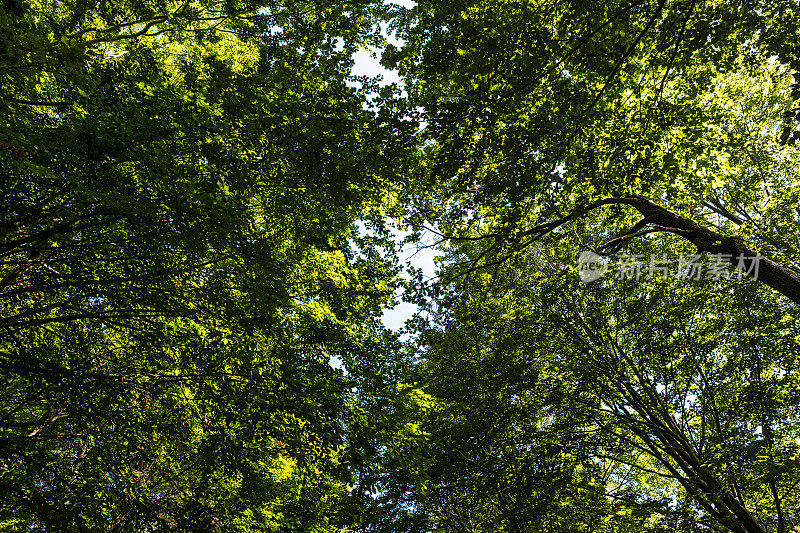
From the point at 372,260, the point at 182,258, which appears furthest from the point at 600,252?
the point at 182,258

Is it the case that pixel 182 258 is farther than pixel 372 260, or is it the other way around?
pixel 372 260

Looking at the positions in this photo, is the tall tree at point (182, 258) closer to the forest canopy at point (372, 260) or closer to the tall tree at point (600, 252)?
the forest canopy at point (372, 260)

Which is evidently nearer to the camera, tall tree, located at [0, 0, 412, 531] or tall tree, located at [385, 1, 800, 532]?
tall tree, located at [0, 0, 412, 531]

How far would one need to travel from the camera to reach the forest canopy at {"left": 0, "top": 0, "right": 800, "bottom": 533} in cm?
523

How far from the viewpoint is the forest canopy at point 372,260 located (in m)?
5.23

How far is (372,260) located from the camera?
29.2ft

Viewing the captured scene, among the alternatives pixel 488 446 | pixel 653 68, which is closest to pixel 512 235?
pixel 653 68

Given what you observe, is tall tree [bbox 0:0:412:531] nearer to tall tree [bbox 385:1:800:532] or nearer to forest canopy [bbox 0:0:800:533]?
forest canopy [bbox 0:0:800:533]

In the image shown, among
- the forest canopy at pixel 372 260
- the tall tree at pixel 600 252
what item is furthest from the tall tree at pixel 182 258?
the tall tree at pixel 600 252

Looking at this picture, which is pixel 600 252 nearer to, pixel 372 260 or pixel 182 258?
pixel 372 260

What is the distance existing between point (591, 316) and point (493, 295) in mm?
3294

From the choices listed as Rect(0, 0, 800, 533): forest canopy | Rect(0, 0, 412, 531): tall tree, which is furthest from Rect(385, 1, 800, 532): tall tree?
Rect(0, 0, 412, 531): tall tree

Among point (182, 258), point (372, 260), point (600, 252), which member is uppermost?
point (372, 260)

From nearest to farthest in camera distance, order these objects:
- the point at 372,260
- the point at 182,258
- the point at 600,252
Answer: the point at 182,258, the point at 600,252, the point at 372,260
